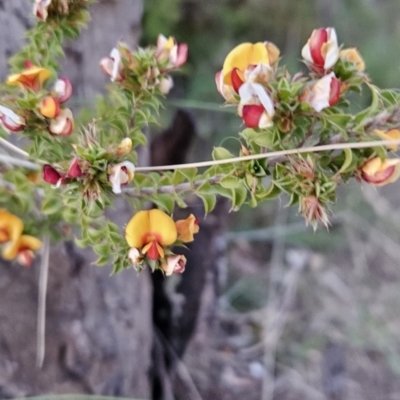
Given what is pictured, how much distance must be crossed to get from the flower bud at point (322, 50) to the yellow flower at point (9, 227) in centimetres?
52

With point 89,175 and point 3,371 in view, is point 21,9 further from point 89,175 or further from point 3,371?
point 3,371

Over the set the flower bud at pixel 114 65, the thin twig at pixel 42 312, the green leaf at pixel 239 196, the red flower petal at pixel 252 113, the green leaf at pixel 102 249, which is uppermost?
the flower bud at pixel 114 65

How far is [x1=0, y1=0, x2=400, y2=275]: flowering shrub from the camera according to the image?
521 mm

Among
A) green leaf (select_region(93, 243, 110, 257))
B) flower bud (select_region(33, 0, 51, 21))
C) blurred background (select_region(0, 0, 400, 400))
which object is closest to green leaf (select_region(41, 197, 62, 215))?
green leaf (select_region(93, 243, 110, 257))

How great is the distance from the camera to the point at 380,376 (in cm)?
166

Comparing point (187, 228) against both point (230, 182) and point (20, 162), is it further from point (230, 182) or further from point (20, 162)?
point (20, 162)

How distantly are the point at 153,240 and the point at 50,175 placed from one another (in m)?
0.15

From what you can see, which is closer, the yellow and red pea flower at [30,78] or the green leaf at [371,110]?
the green leaf at [371,110]

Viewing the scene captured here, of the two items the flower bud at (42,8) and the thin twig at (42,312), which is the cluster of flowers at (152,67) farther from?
the thin twig at (42,312)

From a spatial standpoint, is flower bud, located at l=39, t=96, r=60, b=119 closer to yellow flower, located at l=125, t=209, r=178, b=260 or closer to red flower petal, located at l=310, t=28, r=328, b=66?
yellow flower, located at l=125, t=209, r=178, b=260

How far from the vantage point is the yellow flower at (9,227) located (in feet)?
2.58

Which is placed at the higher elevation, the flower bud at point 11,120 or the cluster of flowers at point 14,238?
the flower bud at point 11,120

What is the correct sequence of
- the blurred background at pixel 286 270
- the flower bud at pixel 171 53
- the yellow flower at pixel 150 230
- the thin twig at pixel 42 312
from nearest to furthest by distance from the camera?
the yellow flower at pixel 150 230 → the flower bud at pixel 171 53 → the thin twig at pixel 42 312 → the blurred background at pixel 286 270

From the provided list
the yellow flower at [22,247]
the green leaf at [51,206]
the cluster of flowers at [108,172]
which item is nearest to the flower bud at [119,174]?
the cluster of flowers at [108,172]
